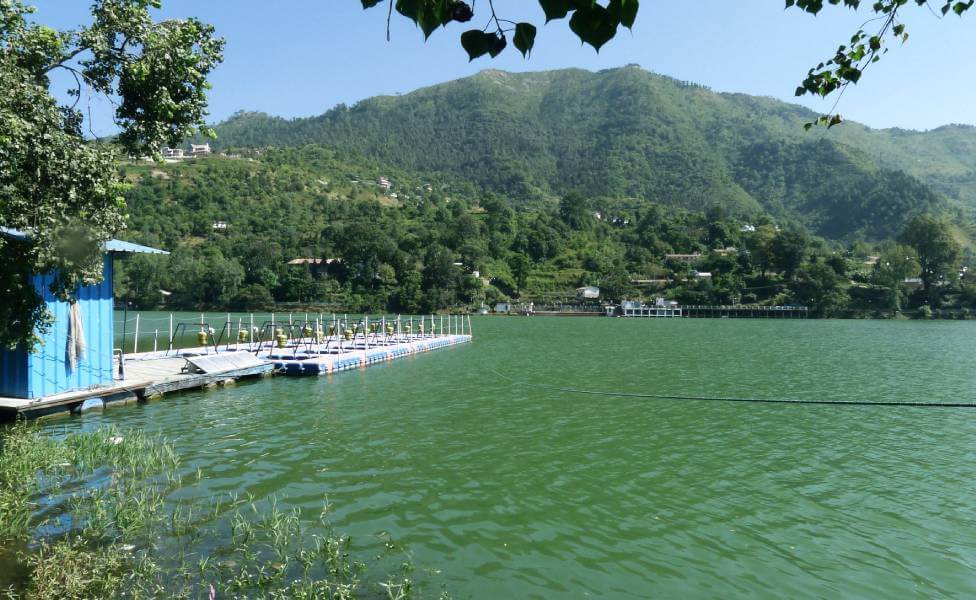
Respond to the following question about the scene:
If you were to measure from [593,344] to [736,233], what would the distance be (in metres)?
121

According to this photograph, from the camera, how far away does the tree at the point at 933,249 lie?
4636 inches

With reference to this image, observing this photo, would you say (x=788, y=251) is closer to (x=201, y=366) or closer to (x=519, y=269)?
(x=519, y=269)

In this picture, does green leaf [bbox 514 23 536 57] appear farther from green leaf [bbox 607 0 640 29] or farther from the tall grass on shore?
the tall grass on shore

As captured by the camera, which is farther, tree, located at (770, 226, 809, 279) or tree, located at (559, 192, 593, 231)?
tree, located at (559, 192, 593, 231)

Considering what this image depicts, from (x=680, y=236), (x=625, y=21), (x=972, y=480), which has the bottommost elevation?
(x=972, y=480)

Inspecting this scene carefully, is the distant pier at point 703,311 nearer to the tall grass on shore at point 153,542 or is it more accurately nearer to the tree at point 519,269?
the tree at point 519,269

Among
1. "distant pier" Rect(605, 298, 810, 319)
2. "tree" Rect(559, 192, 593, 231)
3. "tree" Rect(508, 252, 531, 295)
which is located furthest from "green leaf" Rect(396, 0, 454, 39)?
"tree" Rect(559, 192, 593, 231)

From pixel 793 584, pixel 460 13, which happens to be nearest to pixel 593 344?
pixel 793 584

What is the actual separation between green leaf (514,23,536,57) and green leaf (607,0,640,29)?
36 cm

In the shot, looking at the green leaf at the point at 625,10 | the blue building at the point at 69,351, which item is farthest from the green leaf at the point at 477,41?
the blue building at the point at 69,351

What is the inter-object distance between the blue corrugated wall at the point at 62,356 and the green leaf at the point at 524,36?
14.8m

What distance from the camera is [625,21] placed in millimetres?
2555

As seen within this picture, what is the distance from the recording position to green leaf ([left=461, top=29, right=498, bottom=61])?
2701mm

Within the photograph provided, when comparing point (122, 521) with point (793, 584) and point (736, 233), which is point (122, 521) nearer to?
point (793, 584)
